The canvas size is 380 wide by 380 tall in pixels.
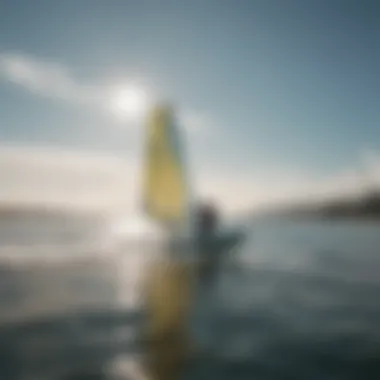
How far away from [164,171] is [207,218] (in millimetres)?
4640

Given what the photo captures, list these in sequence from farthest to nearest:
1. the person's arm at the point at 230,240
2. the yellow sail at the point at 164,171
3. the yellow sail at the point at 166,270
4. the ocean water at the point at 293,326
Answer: the person's arm at the point at 230,240, the yellow sail at the point at 164,171, the yellow sail at the point at 166,270, the ocean water at the point at 293,326

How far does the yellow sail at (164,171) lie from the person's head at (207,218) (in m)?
1.26

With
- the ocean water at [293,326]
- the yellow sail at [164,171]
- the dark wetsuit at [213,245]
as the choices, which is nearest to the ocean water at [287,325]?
the ocean water at [293,326]

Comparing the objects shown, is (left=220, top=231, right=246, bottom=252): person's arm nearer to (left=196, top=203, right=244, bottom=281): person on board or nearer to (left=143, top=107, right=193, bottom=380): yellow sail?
(left=196, top=203, right=244, bottom=281): person on board

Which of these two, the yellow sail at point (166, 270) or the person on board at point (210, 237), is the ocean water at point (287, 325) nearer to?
the yellow sail at point (166, 270)

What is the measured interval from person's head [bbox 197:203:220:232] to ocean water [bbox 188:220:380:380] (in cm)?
586

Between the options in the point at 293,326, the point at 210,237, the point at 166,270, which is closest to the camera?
the point at 293,326

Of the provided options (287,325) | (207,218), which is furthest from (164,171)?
(287,325)

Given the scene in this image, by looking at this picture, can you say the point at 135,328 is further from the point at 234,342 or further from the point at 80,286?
the point at 80,286

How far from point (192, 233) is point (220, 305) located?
51.3 ft

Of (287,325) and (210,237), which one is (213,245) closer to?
(210,237)

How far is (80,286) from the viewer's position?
24938mm

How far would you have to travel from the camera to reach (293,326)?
16219 mm

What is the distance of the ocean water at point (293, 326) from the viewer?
1189 cm
